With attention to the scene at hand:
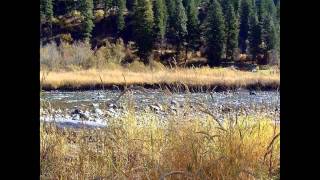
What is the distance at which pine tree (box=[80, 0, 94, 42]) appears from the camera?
2344 millimetres

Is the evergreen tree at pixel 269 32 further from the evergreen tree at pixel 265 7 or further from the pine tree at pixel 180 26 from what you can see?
the pine tree at pixel 180 26

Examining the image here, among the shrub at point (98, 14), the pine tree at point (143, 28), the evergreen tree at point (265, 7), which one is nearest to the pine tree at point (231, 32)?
the evergreen tree at point (265, 7)

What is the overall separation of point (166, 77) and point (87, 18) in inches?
28.7

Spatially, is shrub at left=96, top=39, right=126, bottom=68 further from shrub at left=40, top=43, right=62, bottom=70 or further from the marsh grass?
the marsh grass

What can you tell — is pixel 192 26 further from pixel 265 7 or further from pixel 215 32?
pixel 265 7

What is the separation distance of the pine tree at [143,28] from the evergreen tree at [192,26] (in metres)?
0.18

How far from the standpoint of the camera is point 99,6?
2426 mm

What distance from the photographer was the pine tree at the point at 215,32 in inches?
88.8

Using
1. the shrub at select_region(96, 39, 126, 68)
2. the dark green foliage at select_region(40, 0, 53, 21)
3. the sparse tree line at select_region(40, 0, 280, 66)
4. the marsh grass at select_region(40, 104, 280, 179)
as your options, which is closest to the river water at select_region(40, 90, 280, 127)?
the marsh grass at select_region(40, 104, 280, 179)

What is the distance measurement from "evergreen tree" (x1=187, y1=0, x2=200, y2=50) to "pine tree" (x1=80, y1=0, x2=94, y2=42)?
47 cm
